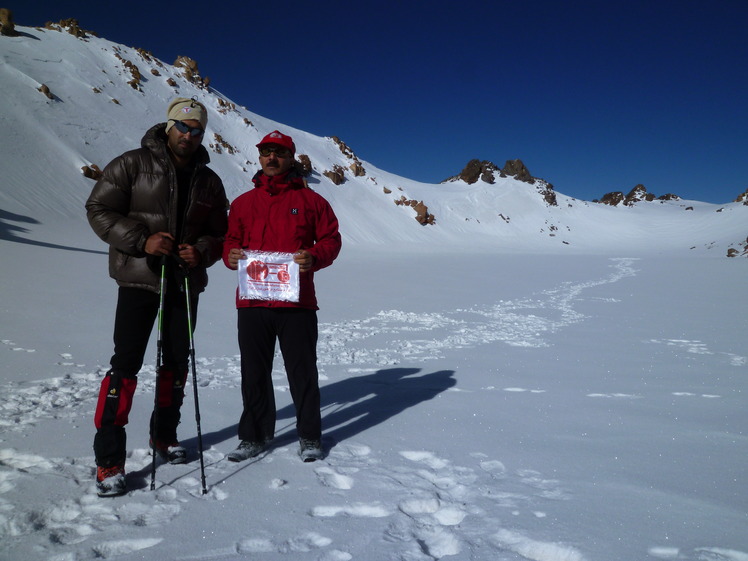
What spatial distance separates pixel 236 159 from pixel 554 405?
48699mm

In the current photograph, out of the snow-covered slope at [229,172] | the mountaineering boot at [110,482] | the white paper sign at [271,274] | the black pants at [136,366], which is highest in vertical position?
the snow-covered slope at [229,172]

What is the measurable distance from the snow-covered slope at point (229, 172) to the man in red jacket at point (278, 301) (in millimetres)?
27681

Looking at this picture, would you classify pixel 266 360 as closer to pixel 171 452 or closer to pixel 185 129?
pixel 171 452

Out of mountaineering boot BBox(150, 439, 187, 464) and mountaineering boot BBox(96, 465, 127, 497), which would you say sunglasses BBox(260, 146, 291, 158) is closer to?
mountaineering boot BBox(150, 439, 187, 464)

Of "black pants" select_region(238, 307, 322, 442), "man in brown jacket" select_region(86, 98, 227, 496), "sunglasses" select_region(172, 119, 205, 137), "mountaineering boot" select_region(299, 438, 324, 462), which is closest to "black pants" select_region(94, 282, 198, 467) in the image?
"man in brown jacket" select_region(86, 98, 227, 496)

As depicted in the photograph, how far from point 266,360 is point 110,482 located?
3.82 feet

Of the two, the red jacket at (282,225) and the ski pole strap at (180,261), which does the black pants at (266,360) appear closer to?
the red jacket at (282,225)

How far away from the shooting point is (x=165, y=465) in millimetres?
3094

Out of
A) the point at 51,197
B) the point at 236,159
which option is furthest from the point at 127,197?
the point at 236,159

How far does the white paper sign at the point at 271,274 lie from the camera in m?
3.21

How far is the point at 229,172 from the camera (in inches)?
1799

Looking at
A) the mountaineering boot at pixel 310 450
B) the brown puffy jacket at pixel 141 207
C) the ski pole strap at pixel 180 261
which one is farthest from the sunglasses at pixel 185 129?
the mountaineering boot at pixel 310 450

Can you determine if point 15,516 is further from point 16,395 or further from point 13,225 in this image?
point 13,225

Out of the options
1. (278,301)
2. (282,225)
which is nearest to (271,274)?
(278,301)
